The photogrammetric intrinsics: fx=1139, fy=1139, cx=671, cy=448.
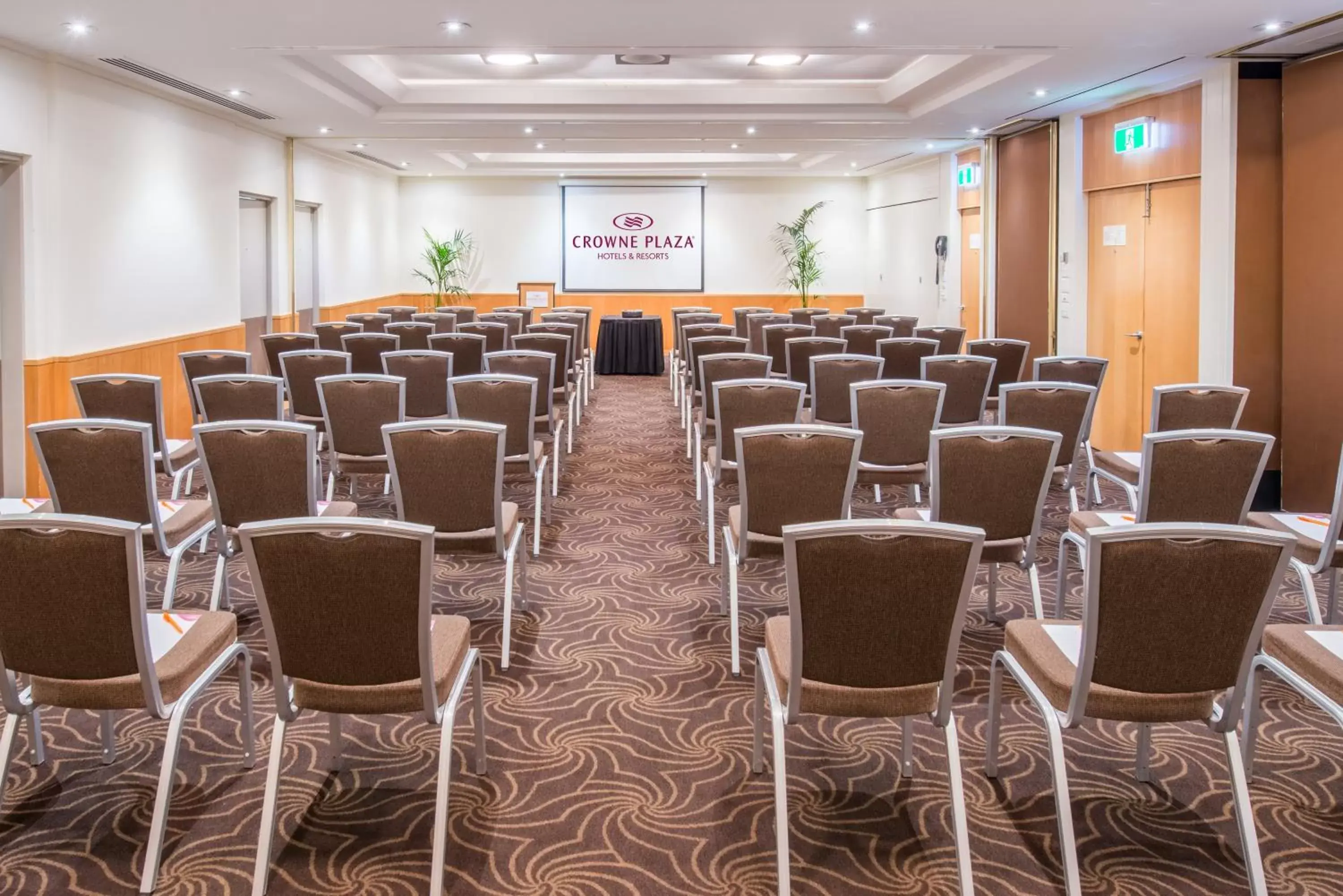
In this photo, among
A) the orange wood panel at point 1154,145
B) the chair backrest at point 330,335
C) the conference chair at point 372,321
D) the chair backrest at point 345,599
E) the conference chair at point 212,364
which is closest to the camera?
the chair backrest at point 345,599

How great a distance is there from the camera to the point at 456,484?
174 inches

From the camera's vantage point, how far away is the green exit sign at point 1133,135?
30.9 feet

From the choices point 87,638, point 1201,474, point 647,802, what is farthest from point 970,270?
point 87,638

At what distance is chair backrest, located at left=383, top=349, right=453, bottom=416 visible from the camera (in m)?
7.25

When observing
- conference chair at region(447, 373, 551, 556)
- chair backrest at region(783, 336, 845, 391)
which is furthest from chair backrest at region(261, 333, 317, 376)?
chair backrest at region(783, 336, 845, 391)

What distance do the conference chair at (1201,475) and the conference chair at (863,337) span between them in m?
5.61

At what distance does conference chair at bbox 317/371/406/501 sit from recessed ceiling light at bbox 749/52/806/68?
18.4 feet

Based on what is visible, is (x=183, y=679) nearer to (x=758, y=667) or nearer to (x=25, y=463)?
(x=758, y=667)

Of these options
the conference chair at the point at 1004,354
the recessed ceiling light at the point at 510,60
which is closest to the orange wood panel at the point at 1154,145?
the conference chair at the point at 1004,354

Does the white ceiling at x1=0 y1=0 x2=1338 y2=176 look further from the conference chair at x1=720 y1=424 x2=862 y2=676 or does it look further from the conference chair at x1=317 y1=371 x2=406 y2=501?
the conference chair at x1=720 y1=424 x2=862 y2=676

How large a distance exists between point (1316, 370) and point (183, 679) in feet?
23.4

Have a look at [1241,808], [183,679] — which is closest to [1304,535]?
[1241,808]

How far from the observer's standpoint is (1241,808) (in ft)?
9.07

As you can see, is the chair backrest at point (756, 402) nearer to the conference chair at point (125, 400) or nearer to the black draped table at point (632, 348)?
the conference chair at point (125, 400)
